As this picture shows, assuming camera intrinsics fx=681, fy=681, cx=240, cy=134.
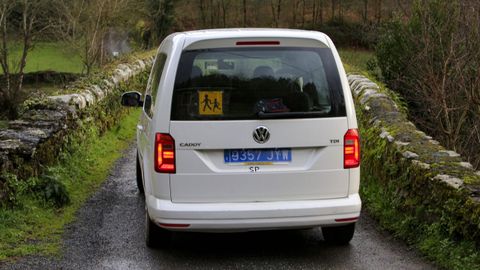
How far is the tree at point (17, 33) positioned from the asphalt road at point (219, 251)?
18219 millimetres

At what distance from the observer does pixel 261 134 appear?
17.7ft

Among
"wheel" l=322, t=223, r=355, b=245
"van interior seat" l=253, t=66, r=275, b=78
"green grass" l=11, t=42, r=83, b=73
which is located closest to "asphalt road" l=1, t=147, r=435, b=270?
"wheel" l=322, t=223, r=355, b=245

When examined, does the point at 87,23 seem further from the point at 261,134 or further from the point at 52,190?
the point at 261,134

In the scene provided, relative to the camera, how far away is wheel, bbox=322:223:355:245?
6.09 metres

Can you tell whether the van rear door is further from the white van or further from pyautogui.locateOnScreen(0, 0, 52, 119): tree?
pyautogui.locateOnScreen(0, 0, 52, 119): tree

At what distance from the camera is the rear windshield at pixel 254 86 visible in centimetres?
540

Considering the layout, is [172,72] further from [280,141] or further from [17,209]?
[17,209]

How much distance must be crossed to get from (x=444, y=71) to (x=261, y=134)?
29.2ft

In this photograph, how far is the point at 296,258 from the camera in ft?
19.1

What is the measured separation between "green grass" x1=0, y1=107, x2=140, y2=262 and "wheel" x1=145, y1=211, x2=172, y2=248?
32.0 inches

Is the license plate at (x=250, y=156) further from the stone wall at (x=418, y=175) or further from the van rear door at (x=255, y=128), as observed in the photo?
the stone wall at (x=418, y=175)

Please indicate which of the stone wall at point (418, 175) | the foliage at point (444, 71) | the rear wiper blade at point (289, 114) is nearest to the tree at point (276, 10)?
the foliage at point (444, 71)

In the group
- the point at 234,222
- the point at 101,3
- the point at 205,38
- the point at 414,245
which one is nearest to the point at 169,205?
the point at 234,222

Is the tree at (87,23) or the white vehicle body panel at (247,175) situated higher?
the white vehicle body panel at (247,175)
